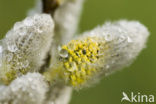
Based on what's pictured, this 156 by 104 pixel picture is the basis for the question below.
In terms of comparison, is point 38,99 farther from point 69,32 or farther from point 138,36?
point 69,32

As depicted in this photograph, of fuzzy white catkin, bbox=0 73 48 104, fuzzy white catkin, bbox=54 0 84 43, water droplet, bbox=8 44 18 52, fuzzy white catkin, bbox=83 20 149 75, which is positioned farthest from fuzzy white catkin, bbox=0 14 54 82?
fuzzy white catkin, bbox=54 0 84 43

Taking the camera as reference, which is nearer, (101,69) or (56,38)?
(101,69)

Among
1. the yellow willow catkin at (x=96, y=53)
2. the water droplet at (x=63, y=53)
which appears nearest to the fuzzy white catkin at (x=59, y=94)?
the yellow willow catkin at (x=96, y=53)

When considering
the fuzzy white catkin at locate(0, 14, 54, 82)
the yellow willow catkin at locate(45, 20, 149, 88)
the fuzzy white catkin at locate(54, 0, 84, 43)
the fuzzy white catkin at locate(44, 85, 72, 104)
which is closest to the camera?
the fuzzy white catkin at locate(0, 14, 54, 82)

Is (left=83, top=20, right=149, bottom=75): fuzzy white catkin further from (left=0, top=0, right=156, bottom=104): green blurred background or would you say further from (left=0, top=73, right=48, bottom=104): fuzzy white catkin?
(left=0, top=0, right=156, bottom=104): green blurred background

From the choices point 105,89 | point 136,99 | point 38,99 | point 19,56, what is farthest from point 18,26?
point 105,89

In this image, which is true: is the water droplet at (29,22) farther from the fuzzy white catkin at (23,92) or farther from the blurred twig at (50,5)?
the blurred twig at (50,5)
